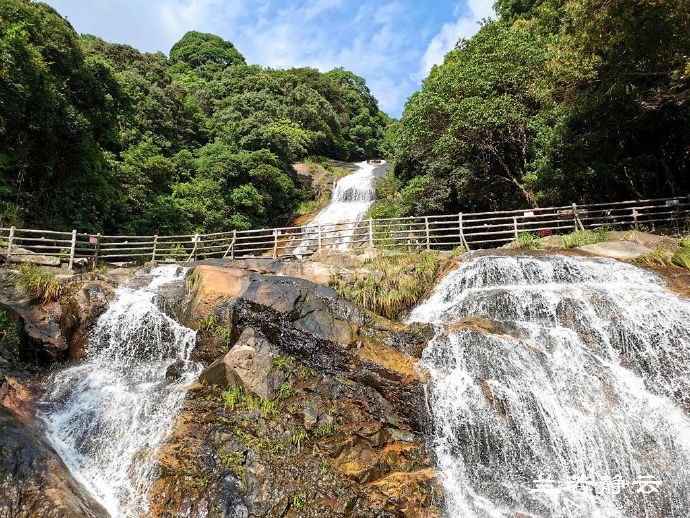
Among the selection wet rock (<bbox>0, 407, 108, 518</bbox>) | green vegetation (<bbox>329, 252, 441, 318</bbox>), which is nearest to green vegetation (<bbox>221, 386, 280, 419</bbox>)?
wet rock (<bbox>0, 407, 108, 518</bbox>)

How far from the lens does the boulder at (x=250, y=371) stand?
329 inches

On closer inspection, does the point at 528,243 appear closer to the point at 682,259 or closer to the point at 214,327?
the point at 682,259

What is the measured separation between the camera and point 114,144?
2569 centimetres

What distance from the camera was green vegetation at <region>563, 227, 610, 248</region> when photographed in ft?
46.6

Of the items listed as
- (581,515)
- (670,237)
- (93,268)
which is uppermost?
(670,237)

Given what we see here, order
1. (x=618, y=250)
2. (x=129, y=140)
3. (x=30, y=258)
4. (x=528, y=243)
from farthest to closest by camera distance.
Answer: (x=129, y=140), (x=528, y=243), (x=30, y=258), (x=618, y=250)

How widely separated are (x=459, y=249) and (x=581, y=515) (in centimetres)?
920

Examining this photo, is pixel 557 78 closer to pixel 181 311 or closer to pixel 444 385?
pixel 444 385

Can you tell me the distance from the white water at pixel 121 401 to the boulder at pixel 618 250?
11.1 m

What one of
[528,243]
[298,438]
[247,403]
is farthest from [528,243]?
[247,403]

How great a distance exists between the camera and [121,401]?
8438 mm

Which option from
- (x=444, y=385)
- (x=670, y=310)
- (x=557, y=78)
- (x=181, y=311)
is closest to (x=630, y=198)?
(x=557, y=78)

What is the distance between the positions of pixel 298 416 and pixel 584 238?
35.7 feet

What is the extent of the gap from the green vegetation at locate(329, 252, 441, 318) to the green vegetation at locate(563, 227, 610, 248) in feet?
13.8
